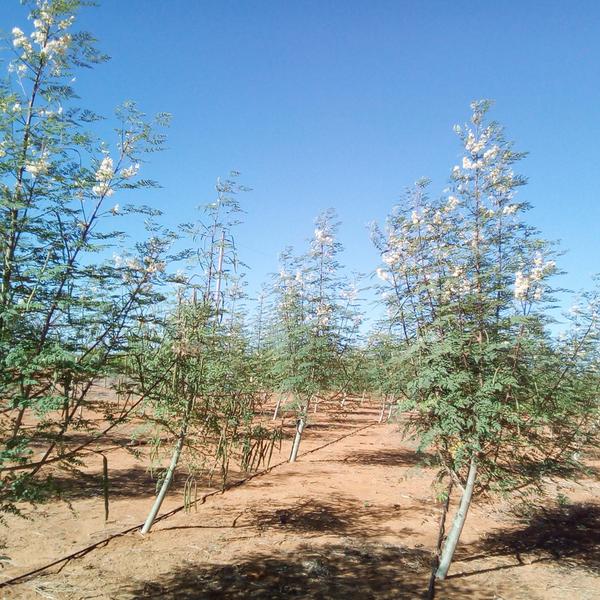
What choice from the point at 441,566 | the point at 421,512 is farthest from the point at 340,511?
the point at 441,566

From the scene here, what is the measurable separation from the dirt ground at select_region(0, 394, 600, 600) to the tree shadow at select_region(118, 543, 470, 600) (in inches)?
0.8

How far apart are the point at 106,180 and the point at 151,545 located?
21.4 feet

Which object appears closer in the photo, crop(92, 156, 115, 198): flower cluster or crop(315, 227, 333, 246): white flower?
crop(92, 156, 115, 198): flower cluster

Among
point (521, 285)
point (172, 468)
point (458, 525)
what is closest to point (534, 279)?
point (521, 285)

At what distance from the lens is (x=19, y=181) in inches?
124

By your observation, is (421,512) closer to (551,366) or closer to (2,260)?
(551,366)

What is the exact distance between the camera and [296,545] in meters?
7.18

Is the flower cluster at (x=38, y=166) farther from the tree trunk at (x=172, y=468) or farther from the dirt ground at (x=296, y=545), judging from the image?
the tree trunk at (x=172, y=468)

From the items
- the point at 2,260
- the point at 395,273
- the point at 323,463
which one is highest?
the point at 395,273

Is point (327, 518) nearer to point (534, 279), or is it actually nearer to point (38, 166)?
point (534, 279)

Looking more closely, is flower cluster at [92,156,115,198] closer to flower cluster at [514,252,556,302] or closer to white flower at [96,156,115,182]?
white flower at [96,156,115,182]

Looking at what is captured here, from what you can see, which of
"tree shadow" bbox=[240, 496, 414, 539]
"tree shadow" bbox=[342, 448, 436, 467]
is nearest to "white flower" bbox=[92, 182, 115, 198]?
"tree shadow" bbox=[240, 496, 414, 539]

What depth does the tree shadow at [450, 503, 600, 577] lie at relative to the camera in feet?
23.9

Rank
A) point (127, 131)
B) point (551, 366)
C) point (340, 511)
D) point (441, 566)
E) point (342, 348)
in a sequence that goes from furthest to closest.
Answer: point (342, 348) < point (340, 511) < point (441, 566) < point (551, 366) < point (127, 131)
